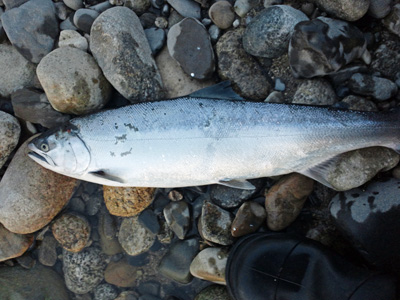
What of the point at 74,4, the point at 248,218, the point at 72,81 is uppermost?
the point at 74,4

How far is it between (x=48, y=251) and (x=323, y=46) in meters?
3.74

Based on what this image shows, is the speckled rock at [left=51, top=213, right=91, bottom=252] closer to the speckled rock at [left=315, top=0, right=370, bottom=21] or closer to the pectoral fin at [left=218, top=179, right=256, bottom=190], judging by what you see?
the pectoral fin at [left=218, top=179, right=256, bottom=190]

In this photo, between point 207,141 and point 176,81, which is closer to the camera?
point 207,141

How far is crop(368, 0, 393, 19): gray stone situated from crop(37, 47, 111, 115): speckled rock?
9.20 ft

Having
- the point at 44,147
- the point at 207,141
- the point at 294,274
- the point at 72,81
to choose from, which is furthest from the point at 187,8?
the point at 294,274

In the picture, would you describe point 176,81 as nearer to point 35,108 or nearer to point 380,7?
point 35,108

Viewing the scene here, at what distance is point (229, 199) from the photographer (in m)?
3.11

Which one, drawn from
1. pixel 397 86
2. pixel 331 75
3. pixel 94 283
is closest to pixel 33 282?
pixel 94 283

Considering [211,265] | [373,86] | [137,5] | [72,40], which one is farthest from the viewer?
[137,5]

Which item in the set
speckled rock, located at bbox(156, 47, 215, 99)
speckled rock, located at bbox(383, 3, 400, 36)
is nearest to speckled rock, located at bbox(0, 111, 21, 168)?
speckled rock, located at bbox(156, 47, 215, 99)

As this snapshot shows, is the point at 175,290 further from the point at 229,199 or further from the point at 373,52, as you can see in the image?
Result: the point at 373,52

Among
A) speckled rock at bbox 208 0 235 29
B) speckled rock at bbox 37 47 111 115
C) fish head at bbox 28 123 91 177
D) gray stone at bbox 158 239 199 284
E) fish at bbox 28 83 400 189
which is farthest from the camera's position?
gray stone at bbox 158 239 199 284

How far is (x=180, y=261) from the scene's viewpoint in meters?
3.30

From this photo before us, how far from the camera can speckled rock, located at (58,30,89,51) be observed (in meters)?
3.21
